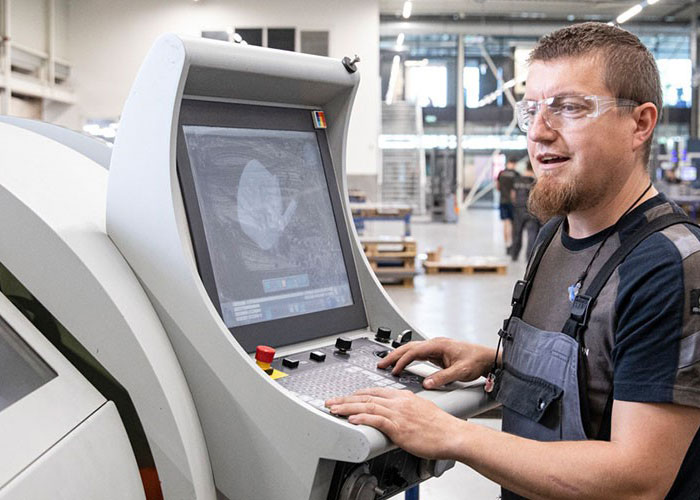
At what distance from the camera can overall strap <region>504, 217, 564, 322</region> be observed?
5.18ft

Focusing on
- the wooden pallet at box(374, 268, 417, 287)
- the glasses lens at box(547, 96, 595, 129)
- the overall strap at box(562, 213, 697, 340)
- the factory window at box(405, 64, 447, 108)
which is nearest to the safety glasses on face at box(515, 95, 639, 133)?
the glasses lens at box(547, 96, 595, 129)

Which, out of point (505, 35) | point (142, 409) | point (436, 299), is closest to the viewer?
point (142, 409)

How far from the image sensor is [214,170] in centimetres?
150

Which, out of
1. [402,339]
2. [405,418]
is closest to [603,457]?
[405,418]

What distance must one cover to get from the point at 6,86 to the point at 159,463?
11822mm

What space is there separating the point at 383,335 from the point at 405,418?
1.47 feet

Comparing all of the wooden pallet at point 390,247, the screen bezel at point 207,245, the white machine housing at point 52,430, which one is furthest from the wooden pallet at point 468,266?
the white machine housing at point 52,430

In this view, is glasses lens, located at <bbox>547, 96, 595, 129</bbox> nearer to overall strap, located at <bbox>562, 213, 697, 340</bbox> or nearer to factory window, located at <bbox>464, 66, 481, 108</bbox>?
overall strap, located at <bbox>562, 213, 697, 340</bbox>

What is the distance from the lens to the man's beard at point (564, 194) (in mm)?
1407

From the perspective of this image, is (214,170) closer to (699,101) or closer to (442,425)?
(442,425)

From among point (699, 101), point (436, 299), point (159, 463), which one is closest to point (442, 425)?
point (159, 463)

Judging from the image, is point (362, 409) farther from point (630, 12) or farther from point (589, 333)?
point (630, 12)

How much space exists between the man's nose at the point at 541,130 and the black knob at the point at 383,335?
1.78ft

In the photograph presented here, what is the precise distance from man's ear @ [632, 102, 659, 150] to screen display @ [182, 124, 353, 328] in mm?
688
